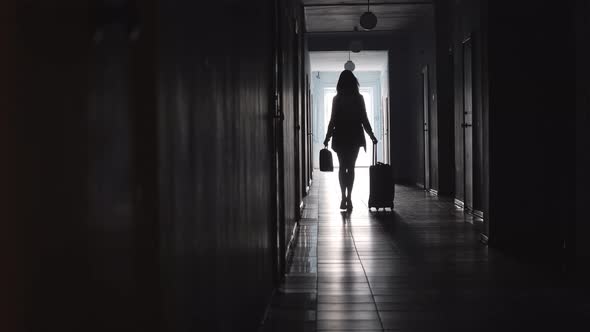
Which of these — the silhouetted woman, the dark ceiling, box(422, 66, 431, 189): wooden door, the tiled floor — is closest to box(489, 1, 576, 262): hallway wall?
the tiled floor

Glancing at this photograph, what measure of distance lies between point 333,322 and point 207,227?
152cm

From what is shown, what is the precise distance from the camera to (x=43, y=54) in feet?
2.29

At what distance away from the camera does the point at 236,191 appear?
2.19 metres

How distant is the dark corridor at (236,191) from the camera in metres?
0.71

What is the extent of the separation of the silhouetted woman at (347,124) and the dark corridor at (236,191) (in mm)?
583

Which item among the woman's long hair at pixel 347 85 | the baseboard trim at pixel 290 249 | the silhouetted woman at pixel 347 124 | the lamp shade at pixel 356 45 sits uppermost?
the lamp shade at pixel 356 45

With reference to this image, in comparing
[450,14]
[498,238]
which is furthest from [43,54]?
[450,14]

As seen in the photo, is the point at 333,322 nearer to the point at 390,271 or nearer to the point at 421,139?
the point at 390,271

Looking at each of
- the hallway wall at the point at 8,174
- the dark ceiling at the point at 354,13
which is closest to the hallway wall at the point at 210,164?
the hallway wall at the point at 8,174

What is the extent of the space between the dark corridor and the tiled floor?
19 mm

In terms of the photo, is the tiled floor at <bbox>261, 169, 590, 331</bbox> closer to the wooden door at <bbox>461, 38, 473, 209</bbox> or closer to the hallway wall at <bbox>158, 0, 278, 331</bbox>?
the hallway wall at <bbox>158, 0, 278, 331</bbox>

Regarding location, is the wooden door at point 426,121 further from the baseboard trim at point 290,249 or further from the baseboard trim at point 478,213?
the baseboard trim at point 290,249

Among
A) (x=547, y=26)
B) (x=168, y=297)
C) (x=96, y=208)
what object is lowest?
(x=168, y=297)

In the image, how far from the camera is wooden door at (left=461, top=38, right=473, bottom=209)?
7.36 m
